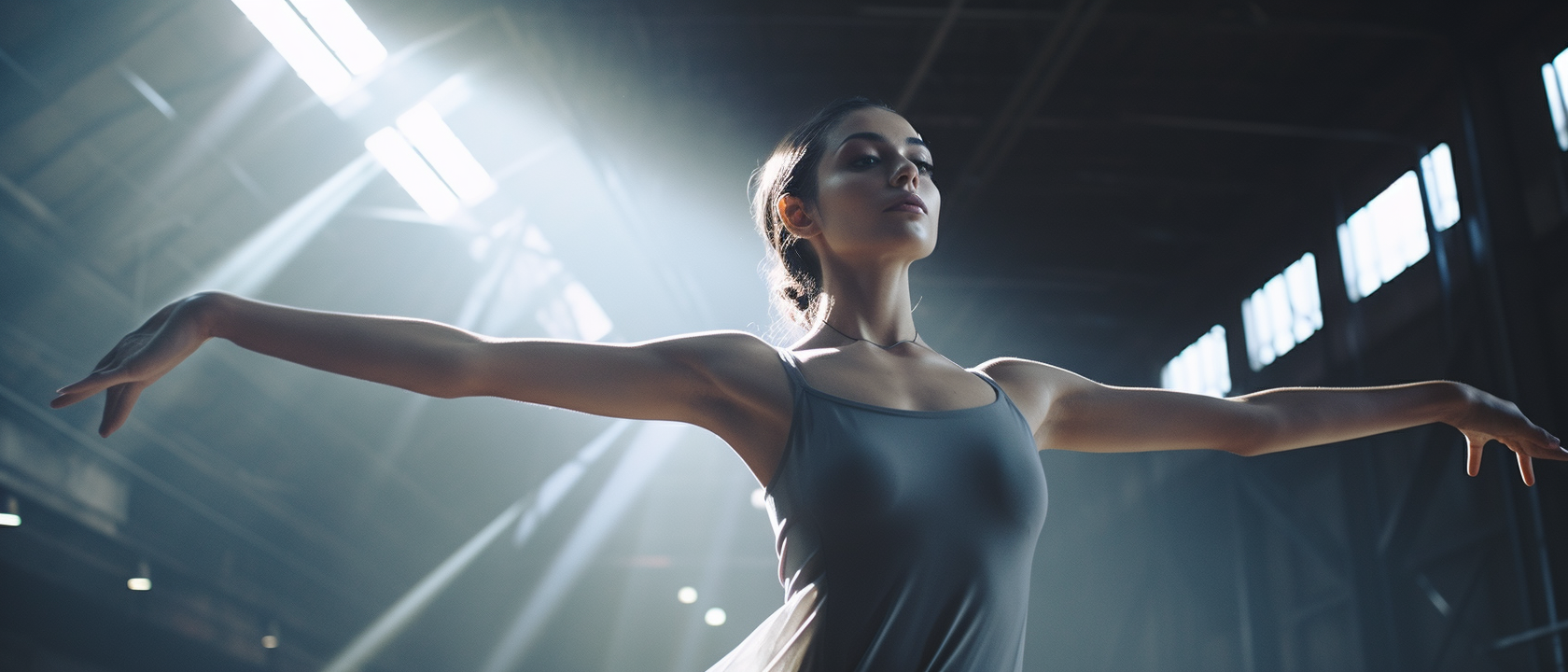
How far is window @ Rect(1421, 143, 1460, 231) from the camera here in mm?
8234

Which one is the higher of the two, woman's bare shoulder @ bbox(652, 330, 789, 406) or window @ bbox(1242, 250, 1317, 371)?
window @ bbox(1242, 250, 1317, 371)

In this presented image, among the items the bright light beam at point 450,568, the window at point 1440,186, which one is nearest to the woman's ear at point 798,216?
the window at point 1440,186

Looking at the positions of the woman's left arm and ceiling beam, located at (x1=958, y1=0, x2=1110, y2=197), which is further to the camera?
ceiling beam, located at (x1=958, y1=0, x2=1110, y2=197)

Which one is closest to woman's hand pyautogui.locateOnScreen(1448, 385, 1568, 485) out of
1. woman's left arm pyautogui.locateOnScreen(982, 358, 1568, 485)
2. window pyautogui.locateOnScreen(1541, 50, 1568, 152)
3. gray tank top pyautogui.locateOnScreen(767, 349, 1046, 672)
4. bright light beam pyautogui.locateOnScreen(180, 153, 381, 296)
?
woman's left arm pyautogui.locateOnScreen(982, 358, 1568, 485)

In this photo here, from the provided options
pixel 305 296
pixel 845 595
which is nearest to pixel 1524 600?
pixel 845 595

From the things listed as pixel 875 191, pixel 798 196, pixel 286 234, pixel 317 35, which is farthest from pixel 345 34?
pixel 875 191

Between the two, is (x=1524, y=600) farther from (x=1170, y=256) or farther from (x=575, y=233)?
(x=575, y=233)

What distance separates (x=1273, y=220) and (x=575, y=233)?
6.19 meters

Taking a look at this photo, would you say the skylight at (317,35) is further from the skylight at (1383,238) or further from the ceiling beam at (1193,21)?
the skylight at (1383,238)

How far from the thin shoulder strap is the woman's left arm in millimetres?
297

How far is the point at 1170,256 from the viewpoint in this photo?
471 inches

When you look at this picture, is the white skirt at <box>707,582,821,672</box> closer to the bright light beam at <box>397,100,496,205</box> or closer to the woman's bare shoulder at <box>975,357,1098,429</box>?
the woman's bare shoulder at <box>975,357,1098,429</box>

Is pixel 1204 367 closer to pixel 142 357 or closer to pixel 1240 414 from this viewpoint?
pixel 1240 414

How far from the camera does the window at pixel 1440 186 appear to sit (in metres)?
8.23
